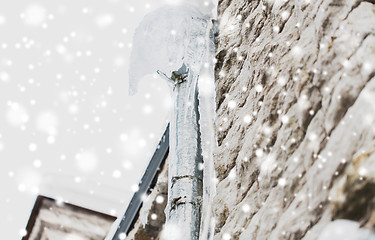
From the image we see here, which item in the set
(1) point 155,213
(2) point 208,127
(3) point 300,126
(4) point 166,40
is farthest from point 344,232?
(1) point 155,213

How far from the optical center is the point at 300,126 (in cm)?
123

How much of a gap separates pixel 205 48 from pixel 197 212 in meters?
0.94

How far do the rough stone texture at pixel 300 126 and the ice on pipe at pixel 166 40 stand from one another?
0.58m

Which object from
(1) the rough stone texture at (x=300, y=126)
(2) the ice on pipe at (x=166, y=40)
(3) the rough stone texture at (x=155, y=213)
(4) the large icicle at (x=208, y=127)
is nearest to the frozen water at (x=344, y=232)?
(1) the rough stone texture at (x=300, y=126)

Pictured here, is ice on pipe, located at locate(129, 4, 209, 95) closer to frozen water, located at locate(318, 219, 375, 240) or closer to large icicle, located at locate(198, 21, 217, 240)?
large icicle, located at locate(198, 21, 217, 240)

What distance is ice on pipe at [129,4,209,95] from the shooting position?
2.45 metres

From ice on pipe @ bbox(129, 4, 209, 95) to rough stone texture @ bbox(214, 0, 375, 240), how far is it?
1.91 feet

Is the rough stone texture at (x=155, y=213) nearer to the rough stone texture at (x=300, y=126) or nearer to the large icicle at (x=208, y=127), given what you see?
the large icicle at (x=208, y=127)

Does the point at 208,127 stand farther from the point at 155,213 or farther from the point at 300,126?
the point at 155,213

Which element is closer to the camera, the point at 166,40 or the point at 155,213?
the point at 166,40

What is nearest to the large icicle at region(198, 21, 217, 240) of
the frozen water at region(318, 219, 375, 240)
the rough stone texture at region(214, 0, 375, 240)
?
the rough stone texture at region(214, 0, 375, 240)

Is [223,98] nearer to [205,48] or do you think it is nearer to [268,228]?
[205,48]

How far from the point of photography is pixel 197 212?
6.32ft

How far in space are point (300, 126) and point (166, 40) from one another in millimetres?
1512
